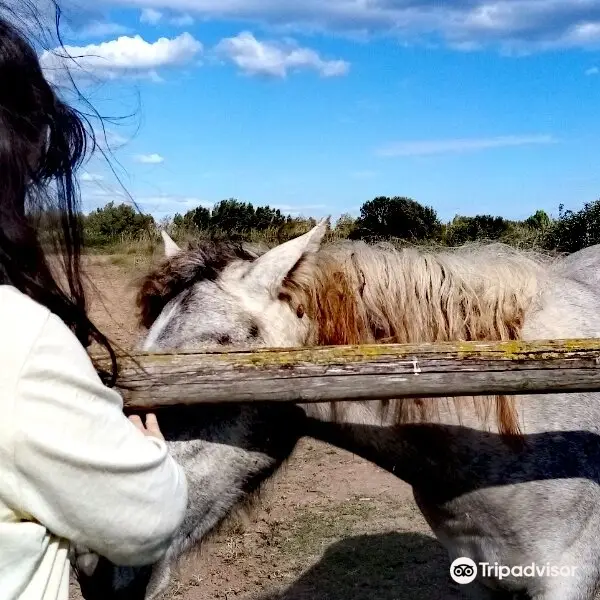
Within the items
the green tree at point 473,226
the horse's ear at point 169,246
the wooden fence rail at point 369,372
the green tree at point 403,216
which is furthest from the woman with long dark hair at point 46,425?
the green tree at point 473,226

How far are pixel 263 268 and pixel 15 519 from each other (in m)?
1.56

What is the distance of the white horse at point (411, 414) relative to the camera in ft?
8.02

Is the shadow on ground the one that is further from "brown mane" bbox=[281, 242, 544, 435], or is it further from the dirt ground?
"brown mane" bbox=[281, 242, 544, 435]

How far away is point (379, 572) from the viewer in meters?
4.62

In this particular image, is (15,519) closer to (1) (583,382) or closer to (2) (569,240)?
(1) (583,382)

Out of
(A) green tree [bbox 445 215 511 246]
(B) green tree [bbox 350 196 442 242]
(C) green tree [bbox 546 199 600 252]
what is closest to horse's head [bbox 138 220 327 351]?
(B) green tree [bbox 350 196 442 242]

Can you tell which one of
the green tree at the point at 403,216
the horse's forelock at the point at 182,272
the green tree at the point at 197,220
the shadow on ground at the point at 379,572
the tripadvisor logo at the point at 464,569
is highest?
Answer: the green tree at the point at 403,216

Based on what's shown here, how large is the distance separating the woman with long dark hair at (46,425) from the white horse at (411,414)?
3.99ft

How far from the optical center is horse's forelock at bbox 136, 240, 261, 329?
2.54 m

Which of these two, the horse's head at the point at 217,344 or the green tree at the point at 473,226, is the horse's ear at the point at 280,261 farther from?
the green tree at the point at 473,226

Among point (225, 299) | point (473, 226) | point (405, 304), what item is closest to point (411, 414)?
point (405, 304)

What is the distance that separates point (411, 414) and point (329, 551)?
2697 mm

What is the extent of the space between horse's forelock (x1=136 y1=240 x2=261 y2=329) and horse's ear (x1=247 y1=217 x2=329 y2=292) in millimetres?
143

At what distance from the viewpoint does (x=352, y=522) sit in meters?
5.27
